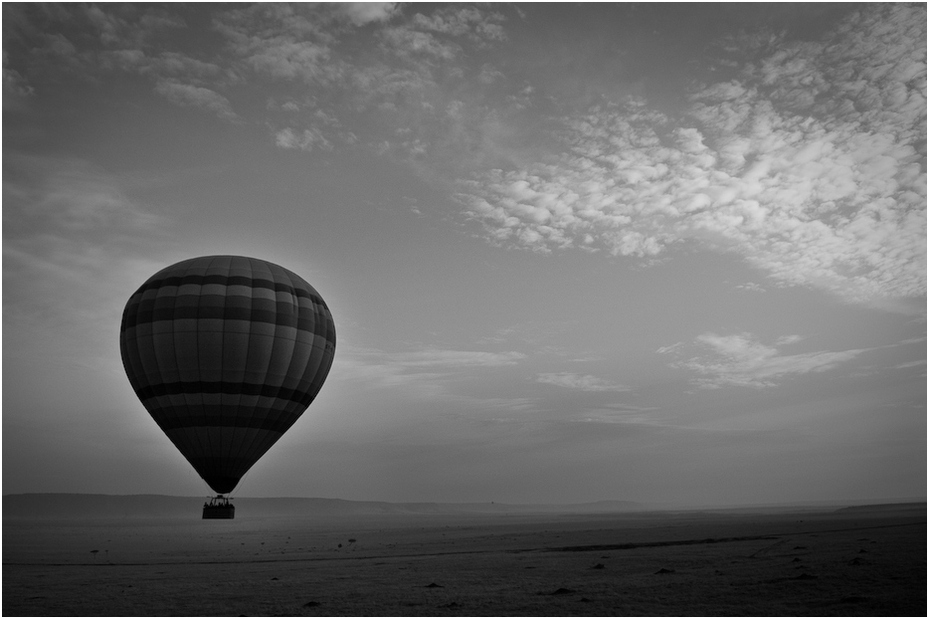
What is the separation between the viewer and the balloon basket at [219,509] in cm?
3253

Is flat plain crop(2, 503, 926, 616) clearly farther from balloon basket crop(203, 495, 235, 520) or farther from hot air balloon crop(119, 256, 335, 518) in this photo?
hot air balloon crop(119, 256, 335, 518)

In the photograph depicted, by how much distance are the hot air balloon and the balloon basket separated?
50 mm

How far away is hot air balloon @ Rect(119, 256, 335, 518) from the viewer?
3316 cm

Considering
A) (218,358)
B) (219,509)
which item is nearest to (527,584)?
(219,509)

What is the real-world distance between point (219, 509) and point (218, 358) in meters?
7.47

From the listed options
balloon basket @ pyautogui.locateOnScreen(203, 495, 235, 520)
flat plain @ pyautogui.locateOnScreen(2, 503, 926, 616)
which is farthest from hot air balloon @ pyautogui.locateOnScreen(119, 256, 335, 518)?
flat plain @ pyautogui.locateOnScreen(2, 503, 926, 616)

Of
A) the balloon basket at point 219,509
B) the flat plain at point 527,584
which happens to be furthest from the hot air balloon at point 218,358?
the flat plain at point 527,584

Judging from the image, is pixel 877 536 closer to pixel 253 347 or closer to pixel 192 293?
pixel 253 347

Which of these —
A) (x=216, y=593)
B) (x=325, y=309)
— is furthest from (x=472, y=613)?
(x=325, y=309)

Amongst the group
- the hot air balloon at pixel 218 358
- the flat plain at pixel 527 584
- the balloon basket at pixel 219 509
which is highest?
the hot air balloon at pixel 218 358

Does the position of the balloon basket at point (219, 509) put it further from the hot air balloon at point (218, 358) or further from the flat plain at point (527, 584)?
the flat plain at point (527, 584)

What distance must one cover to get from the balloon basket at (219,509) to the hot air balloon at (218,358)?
5cm

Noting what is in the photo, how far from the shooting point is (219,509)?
1293 inches

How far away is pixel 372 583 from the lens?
28.6 metres
